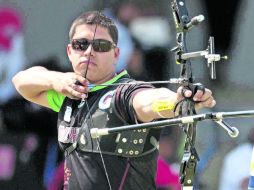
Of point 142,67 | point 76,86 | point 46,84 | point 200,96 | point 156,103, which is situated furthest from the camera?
point 142,67

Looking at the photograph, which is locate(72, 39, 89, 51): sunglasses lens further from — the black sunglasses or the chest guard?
the chest guard

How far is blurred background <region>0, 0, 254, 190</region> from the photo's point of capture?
161 inches

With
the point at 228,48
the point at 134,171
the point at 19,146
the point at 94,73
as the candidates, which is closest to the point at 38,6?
the point at 19,146

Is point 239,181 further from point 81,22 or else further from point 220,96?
point 81,22

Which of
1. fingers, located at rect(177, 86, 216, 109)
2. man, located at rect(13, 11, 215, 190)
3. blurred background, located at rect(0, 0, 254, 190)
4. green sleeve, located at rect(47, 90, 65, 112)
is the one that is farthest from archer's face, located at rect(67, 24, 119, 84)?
blurred background, located at rect(0, 0, 254, 190)

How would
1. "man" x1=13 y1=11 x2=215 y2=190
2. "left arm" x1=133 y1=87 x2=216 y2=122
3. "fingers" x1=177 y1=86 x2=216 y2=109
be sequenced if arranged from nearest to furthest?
"fingers" x1=177 y1=86 x2=216 y2=109
"left arm" x1=133 y1=87 x2=216 y2=122
"man" x1=13 y1=11 x2=215 y2=190

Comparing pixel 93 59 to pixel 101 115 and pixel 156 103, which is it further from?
pixel 156 103

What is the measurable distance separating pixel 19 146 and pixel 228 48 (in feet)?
4.36

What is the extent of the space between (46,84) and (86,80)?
44 centimetres

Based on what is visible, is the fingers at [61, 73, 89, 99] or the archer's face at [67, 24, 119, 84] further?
the archer's face at [67, 24, 119, 84]

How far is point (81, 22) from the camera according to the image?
2.88m

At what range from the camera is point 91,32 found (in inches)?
112

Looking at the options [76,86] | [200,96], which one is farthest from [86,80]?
[200,96]

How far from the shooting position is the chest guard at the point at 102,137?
8.68ft
